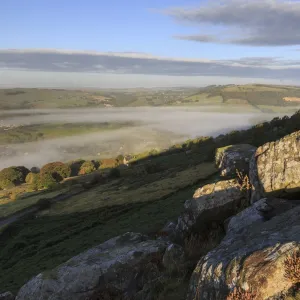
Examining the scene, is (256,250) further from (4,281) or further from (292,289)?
(4,281)

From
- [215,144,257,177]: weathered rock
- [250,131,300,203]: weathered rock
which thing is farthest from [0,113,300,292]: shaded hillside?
[250,131,300,203]: weathered rock

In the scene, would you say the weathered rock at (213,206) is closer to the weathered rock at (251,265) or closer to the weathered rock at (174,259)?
the weathered rock at (174,259)

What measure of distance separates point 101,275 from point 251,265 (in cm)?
903

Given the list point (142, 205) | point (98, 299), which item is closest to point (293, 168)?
point (98, 299)

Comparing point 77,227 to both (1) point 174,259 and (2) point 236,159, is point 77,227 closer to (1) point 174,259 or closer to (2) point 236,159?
(2) point 236,159

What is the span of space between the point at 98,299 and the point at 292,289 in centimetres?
928

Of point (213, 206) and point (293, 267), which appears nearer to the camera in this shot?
point (293, 267)

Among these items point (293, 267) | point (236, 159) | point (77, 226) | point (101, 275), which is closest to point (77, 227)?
point (77, 226)

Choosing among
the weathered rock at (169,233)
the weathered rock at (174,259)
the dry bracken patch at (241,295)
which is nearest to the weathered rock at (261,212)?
the weathered rock at (174,259)

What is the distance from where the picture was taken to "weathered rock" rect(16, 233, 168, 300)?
46.7ft

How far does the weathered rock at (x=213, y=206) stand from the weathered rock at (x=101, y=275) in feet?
Result: 14.9

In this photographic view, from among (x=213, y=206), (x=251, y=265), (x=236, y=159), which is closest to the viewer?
(x=251, y=265)

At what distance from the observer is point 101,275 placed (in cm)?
1512

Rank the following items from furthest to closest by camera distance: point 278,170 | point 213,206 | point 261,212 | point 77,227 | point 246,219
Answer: point 77,227 < point 213,206 < point 278,170 < point 261,212 < point 246,219
